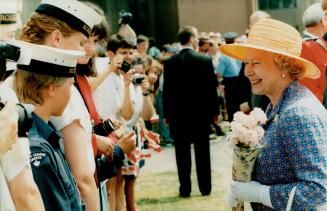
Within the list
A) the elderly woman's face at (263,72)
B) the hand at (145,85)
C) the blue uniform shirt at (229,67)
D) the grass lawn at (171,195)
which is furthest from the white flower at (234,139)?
the blue uniform shirt at (229,67)

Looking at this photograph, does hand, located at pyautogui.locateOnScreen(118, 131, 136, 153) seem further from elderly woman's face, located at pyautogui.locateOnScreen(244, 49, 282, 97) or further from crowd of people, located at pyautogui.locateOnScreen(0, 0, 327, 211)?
elderly woman's face, located at pyautogui.locateOnScreen(244, 49, 282, 97)

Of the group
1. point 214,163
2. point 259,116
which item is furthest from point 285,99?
point 214,163

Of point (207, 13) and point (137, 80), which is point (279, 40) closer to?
point (137, 80)

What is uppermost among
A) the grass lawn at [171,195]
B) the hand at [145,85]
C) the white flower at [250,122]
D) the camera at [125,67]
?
the white flower at [250,122]

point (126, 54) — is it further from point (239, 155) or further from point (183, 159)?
point (239, 155)

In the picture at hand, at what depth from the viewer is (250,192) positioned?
316 centimetres

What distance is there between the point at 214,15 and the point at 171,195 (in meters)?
14.9

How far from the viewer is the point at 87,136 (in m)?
3.26

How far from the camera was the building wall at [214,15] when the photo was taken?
22.0m

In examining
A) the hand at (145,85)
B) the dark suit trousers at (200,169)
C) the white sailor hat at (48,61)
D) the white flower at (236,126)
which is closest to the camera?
the white sailor hat at (48,61)

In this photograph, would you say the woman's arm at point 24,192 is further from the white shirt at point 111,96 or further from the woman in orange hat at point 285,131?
the white shirt at point 111,96

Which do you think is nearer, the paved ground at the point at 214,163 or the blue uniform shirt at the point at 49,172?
the blue uniform shirt at the point at 49,172

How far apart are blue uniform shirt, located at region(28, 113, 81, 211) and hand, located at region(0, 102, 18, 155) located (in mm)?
504

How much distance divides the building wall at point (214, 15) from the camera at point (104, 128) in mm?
18344
